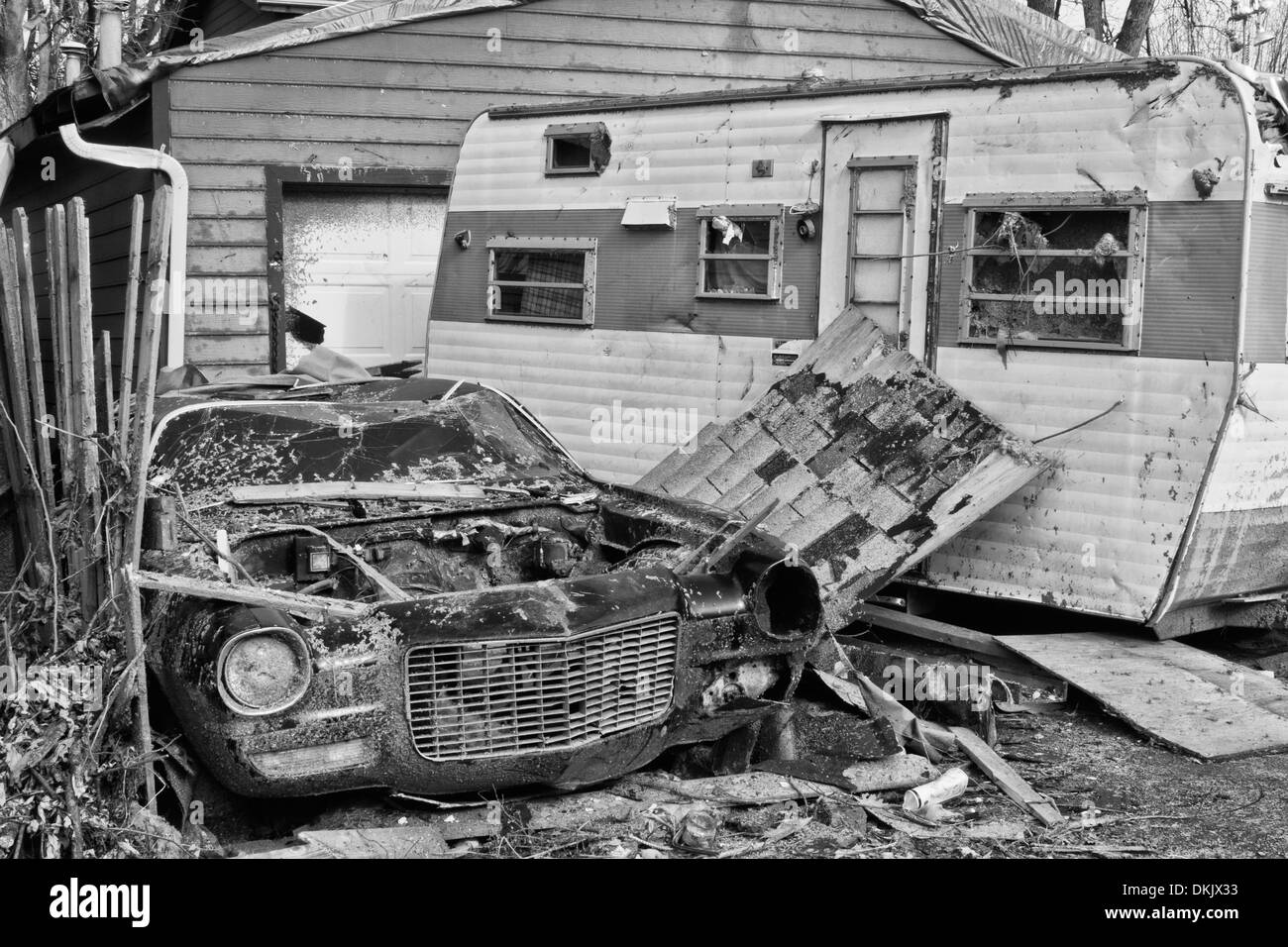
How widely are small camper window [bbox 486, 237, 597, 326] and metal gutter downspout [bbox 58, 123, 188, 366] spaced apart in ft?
7.15

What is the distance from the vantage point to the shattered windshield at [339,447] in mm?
5535

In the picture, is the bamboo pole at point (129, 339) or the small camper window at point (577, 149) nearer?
the bamboo pole at point (129, 339)

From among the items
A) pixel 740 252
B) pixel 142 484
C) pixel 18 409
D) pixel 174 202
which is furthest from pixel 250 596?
pixel 174 202

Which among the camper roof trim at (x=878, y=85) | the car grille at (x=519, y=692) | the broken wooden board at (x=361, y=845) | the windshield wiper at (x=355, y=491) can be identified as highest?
the camper roof trim at (x=878, y=85)

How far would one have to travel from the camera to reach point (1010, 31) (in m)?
12.2

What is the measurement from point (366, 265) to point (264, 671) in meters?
7.41

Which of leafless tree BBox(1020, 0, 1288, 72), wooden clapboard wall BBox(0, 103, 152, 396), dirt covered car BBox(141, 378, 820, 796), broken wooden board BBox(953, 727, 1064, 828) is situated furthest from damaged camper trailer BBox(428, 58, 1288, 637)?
leafless tree BBox(1020, 0, 1288, 72)

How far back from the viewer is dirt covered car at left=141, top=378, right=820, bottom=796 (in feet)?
14.1

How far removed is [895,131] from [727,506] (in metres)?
2.27

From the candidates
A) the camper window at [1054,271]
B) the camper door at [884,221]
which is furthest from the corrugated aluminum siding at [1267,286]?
the camper door at [884,221]

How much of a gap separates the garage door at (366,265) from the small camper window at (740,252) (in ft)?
10.6

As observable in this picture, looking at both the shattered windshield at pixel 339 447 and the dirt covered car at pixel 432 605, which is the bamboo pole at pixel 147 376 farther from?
the shattered windshield at pixel 339 447

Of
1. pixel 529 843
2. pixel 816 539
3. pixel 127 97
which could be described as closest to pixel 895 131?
pixel 816 539

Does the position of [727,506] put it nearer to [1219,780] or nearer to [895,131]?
[895,131]
